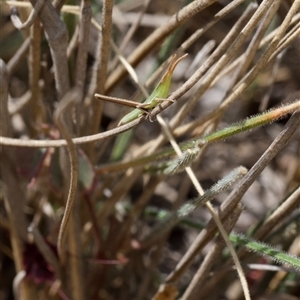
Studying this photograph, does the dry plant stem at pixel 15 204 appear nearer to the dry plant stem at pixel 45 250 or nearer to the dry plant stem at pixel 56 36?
the dry plant stem at pixel 45 250

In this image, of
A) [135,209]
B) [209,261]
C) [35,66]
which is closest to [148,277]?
[135,209]

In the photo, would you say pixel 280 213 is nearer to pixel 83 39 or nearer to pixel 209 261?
pixel 209 261

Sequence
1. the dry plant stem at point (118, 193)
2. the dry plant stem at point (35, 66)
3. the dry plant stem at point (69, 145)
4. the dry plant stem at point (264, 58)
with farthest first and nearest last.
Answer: the dry plant stem at point (118, 193) < the dry plant stem at point (35, 66) < the dry plant stem at point (264, 58) < the dry plant stem at point (69, 145)

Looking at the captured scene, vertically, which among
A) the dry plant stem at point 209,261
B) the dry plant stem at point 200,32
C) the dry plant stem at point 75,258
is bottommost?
Answer: the dry plant stem at point 209,261

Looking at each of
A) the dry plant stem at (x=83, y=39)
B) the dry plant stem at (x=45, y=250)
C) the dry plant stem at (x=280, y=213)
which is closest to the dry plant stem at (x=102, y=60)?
the dry plant stem at (x=83, y=39)

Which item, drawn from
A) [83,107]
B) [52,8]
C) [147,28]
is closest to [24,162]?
[83,107]

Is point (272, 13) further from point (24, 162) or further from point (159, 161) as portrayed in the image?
point (24, 162)
